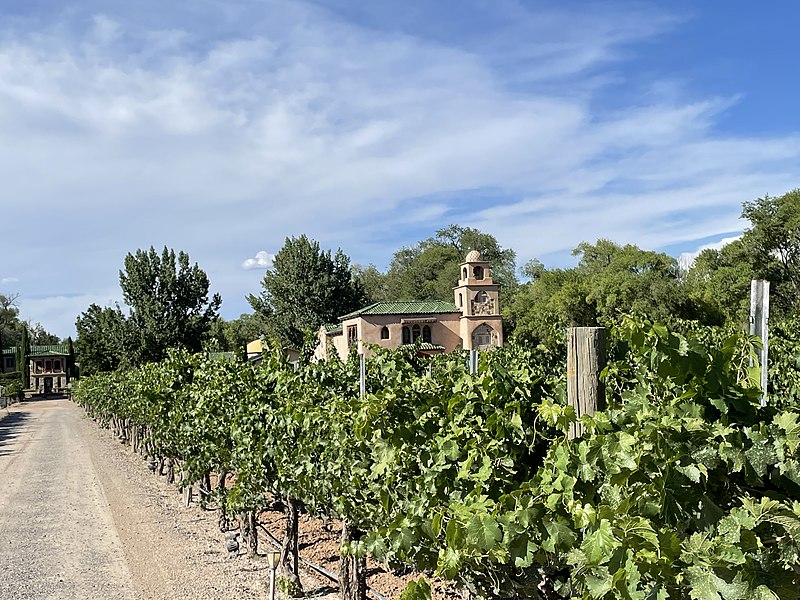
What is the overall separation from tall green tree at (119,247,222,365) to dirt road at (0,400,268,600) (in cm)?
1528

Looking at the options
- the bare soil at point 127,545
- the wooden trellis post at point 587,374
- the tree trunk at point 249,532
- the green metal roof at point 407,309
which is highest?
the green metal roof at point 407,309

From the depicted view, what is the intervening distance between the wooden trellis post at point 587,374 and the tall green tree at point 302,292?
4371 centimetres

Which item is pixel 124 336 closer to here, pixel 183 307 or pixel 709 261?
pixel 183 307

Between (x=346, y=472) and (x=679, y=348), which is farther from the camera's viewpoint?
(x=346, y=472)

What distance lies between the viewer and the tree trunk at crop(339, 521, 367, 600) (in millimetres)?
6070

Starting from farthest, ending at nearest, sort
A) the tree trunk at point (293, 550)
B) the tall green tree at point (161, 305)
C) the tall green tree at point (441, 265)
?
the tall green tree at point (441, 265)
the tall green tree at point (161, 305)
the tree trunk at point (293, 550)

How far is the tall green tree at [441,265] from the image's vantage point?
62.9 metres

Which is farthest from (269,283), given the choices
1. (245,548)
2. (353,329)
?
(245,548)

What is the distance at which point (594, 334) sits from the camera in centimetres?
273

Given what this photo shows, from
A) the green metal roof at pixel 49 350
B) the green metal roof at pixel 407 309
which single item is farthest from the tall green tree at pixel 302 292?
the green metal roof at pixel 49 350

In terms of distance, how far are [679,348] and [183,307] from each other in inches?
1342

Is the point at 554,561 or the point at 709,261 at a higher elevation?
the point at 709,261

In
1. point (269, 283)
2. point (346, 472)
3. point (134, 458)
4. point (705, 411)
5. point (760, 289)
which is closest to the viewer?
point (705, 411)

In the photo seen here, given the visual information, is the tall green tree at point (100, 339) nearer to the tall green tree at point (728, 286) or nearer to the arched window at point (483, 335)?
the arched window at point (483, 335)
